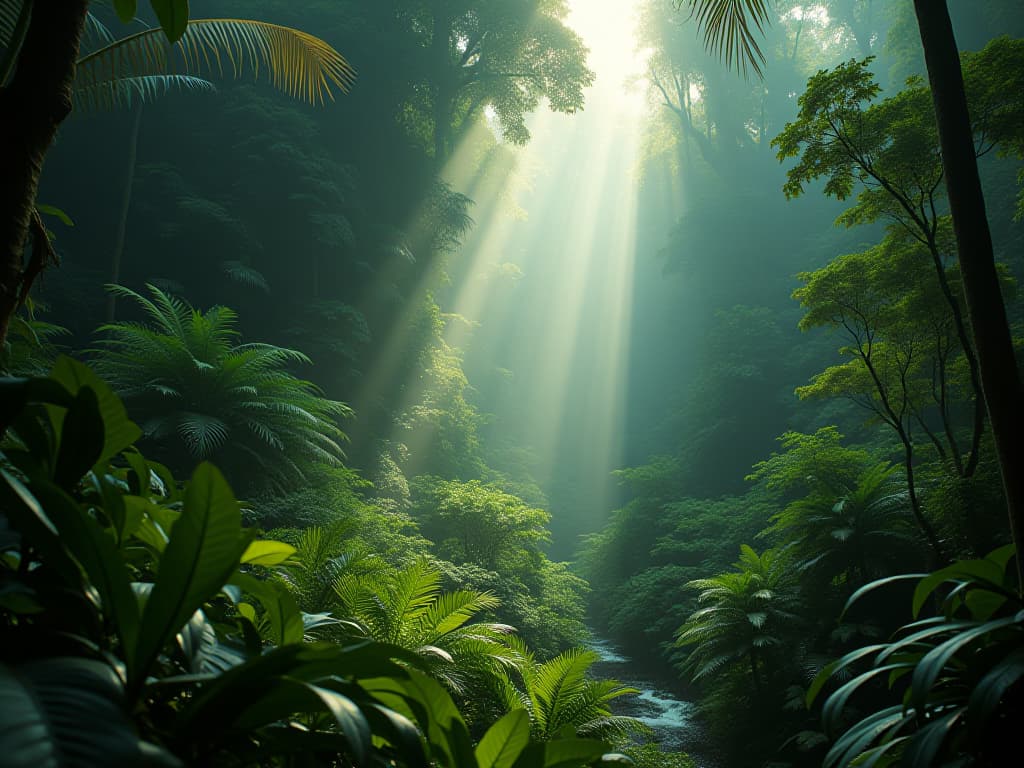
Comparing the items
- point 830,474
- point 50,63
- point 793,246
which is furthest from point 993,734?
point 793,246

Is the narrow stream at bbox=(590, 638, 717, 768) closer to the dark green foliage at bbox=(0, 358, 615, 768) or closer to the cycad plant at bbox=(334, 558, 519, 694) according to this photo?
the cycad plant at bbox=(334, 558, 519, 694)

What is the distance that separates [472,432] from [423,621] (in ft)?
34.7

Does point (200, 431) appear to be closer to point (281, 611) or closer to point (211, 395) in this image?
point (211, 395)

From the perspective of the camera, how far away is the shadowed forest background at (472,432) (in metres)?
0.93

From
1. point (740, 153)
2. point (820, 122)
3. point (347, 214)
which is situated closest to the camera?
point (820, 122)

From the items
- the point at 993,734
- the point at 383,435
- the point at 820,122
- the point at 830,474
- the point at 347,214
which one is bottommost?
the point at 993,734

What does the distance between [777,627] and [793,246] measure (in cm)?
2217

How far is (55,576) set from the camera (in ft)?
2.35

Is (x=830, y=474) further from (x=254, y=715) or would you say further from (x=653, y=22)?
(x=653, y=22)

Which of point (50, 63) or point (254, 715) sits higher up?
point (50, 63)

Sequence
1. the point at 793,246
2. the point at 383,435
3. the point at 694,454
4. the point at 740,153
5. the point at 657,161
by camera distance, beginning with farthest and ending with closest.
→ the point at 657,161 < the point at 740,153 < the point at 793,246 < the point at 694,454 < the point at 383,435

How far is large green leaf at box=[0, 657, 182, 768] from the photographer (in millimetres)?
401

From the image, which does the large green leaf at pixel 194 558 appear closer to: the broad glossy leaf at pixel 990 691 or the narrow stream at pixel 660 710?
the broad glossy leaf at pixel 990 691

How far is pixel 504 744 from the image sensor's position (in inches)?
40.7
